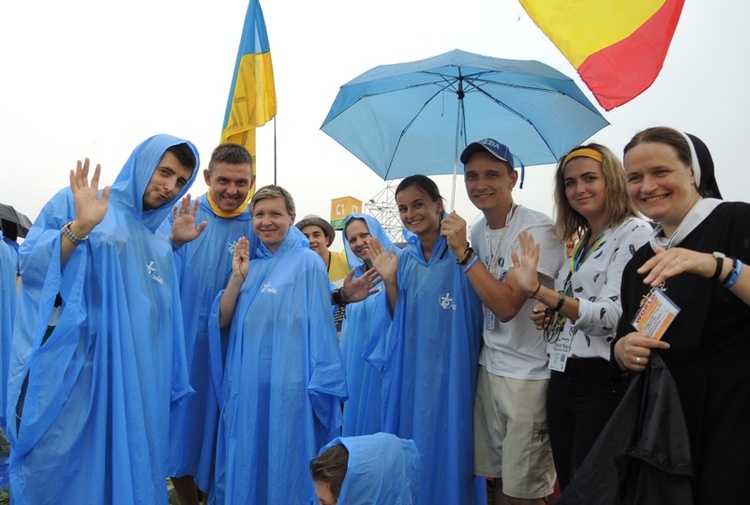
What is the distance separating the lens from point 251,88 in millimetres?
4359

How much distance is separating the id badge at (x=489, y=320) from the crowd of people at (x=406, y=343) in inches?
0.7

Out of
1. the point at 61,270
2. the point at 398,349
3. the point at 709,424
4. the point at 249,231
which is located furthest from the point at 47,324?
the point at 709,424

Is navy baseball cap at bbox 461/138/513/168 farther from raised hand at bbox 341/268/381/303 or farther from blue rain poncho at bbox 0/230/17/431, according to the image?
blue rain poncho at bbox 0/230/17/431

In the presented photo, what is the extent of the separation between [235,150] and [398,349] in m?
1.61

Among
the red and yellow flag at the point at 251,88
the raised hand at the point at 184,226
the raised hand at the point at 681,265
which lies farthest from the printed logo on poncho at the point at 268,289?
the raised hand at the point at 681,265

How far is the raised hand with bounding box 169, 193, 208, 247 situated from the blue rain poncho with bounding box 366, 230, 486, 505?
1.29 m

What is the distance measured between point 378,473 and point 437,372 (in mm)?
971

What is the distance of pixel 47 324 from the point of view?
2555 millimetres

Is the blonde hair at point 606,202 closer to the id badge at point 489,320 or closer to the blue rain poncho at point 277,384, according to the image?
the id badge at point 489,320

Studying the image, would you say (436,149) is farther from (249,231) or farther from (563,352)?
(563,352)

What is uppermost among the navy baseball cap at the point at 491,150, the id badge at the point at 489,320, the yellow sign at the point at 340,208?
the yellow sign at the point at 340,208

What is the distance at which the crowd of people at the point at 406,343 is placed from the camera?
5.75 feet

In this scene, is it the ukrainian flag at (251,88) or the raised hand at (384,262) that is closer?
the raised hand at (384,262)

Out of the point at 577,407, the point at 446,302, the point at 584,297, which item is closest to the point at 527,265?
the point at 584,297
